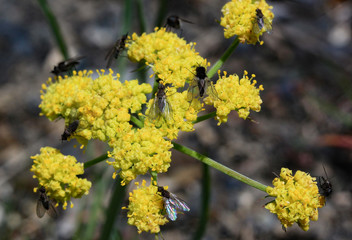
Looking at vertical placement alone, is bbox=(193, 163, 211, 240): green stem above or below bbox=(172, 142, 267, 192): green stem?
below

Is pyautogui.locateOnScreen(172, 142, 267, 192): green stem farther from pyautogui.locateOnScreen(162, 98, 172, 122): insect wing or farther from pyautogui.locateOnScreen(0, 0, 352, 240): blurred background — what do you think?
pyautogui.locateOnScreen(0, 0, 352, 240): blurred background

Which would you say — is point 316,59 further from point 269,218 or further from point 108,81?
point 108,81

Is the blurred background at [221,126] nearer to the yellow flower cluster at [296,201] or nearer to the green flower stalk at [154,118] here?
the green flower stalk at [154,118]

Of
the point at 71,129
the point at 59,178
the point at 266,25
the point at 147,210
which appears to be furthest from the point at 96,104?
the point at 266,25

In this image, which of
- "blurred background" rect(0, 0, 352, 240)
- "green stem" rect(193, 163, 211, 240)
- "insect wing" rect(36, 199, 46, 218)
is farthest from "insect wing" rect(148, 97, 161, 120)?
"blurred background" rect(0, 0, 352, 240)

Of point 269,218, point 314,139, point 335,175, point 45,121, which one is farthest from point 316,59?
point 45,121

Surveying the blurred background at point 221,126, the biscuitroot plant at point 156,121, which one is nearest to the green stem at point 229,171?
the biscuitroot plant at point 156,121
